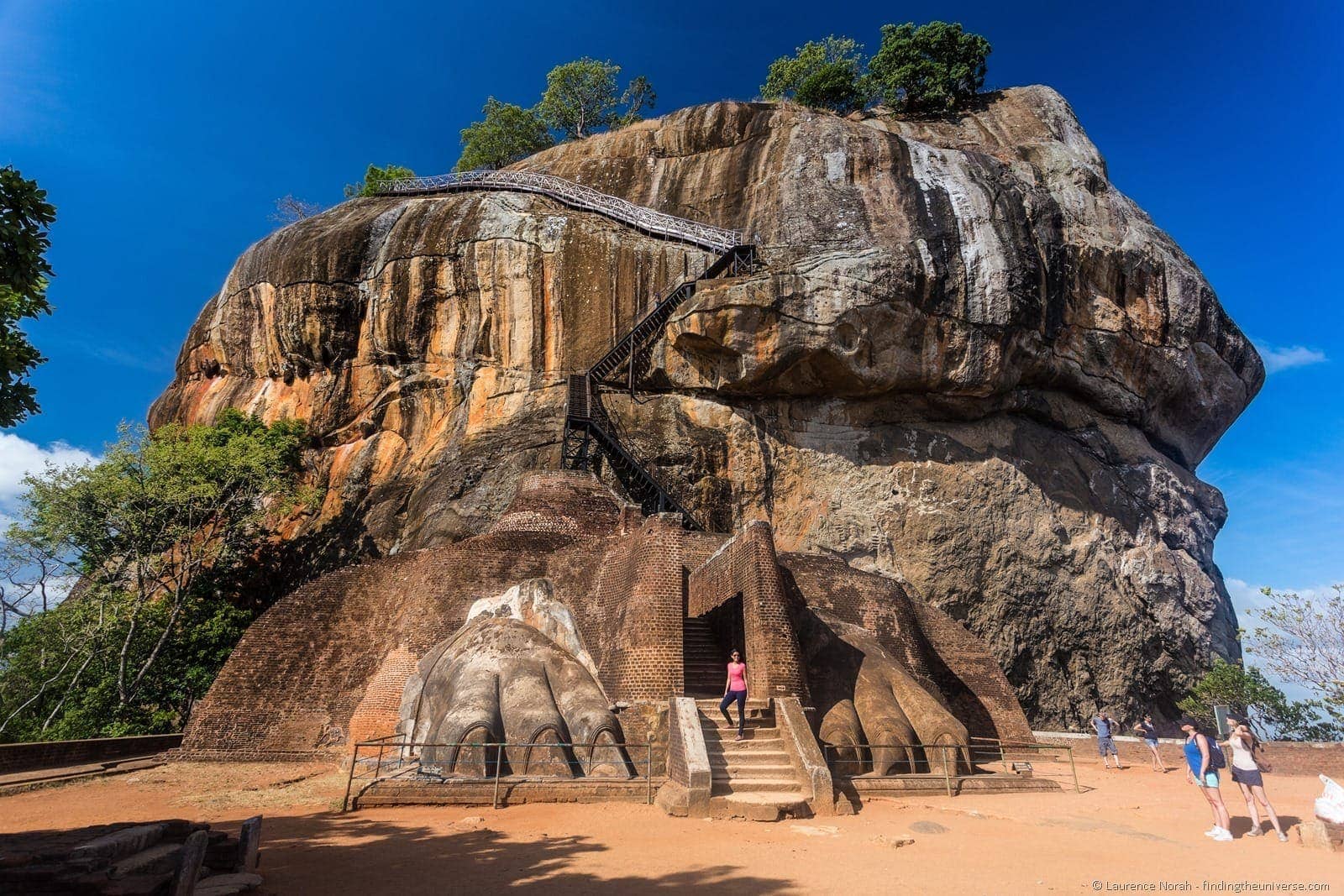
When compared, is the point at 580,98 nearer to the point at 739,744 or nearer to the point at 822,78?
the point at 822,78

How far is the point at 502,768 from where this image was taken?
10516 mm

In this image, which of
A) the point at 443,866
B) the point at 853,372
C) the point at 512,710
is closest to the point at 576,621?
the point at 512,710

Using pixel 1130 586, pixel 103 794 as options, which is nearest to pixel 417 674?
pixel 103 794

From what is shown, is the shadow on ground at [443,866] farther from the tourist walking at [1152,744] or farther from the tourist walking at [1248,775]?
the tourist walking at [1152,744]

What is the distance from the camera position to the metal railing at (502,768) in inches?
368

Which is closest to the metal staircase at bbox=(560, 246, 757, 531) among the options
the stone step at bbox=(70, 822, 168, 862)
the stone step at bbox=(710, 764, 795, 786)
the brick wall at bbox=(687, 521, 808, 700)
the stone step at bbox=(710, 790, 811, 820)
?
the brick wall at bbox=(687, 521, 808, 700)

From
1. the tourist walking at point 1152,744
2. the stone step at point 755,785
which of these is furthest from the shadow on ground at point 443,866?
the tourist walking at point 1152,744

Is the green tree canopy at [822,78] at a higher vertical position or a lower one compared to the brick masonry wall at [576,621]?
higher

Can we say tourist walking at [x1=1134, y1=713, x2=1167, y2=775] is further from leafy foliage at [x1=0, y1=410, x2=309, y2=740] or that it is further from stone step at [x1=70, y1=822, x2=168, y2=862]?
leafy foliage at [x1=0, y1=410, x2=309, y2=740]

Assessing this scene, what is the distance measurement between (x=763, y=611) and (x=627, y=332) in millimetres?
17673

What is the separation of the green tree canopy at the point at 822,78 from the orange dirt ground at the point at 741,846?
37.7 meters

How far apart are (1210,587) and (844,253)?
17.6 meters

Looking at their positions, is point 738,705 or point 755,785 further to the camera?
point 738,705

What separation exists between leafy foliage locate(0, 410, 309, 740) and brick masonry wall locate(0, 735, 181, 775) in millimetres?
2020
